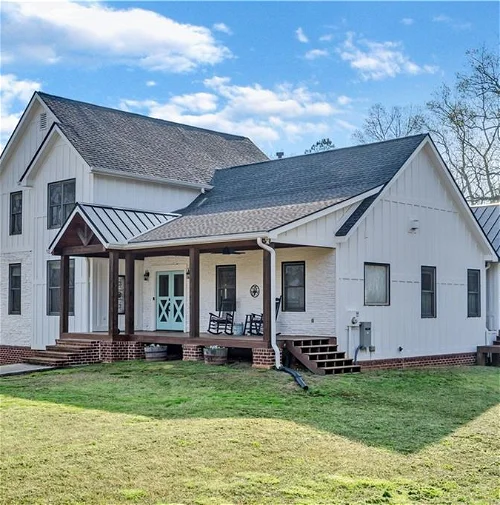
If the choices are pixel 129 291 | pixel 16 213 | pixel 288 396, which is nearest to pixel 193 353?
pixel 129 291

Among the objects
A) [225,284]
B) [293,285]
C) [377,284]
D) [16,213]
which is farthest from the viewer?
[16,213]

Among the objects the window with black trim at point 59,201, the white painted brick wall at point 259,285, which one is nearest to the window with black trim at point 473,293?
the white painted brick wall at point 259,285

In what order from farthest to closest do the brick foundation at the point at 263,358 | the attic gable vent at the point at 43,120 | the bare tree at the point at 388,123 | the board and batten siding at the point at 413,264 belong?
the bare tree at the point at 388,123
the attic gable vent at the point at 43,120
the board and batten siding at the point at 413,264
the brick foundation at the point at 263,358

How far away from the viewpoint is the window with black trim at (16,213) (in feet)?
80.6

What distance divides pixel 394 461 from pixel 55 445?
160 inches

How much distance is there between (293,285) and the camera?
18.3 meters

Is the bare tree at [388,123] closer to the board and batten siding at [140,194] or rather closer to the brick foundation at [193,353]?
the board and batten siding at [140,194]

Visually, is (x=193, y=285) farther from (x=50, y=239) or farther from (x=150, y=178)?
(x=50, y=239)

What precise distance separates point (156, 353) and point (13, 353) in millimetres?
7852

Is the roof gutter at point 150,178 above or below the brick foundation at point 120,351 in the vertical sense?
above

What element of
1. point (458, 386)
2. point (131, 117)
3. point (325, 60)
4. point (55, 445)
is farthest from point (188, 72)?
point (55, 445)

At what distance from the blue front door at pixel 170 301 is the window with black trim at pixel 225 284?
157 centimetres

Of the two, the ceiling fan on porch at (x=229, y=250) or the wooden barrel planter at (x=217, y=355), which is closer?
the wooden barrel planter at (x=217, y=355)

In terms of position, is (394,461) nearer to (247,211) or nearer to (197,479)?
(197,479)
